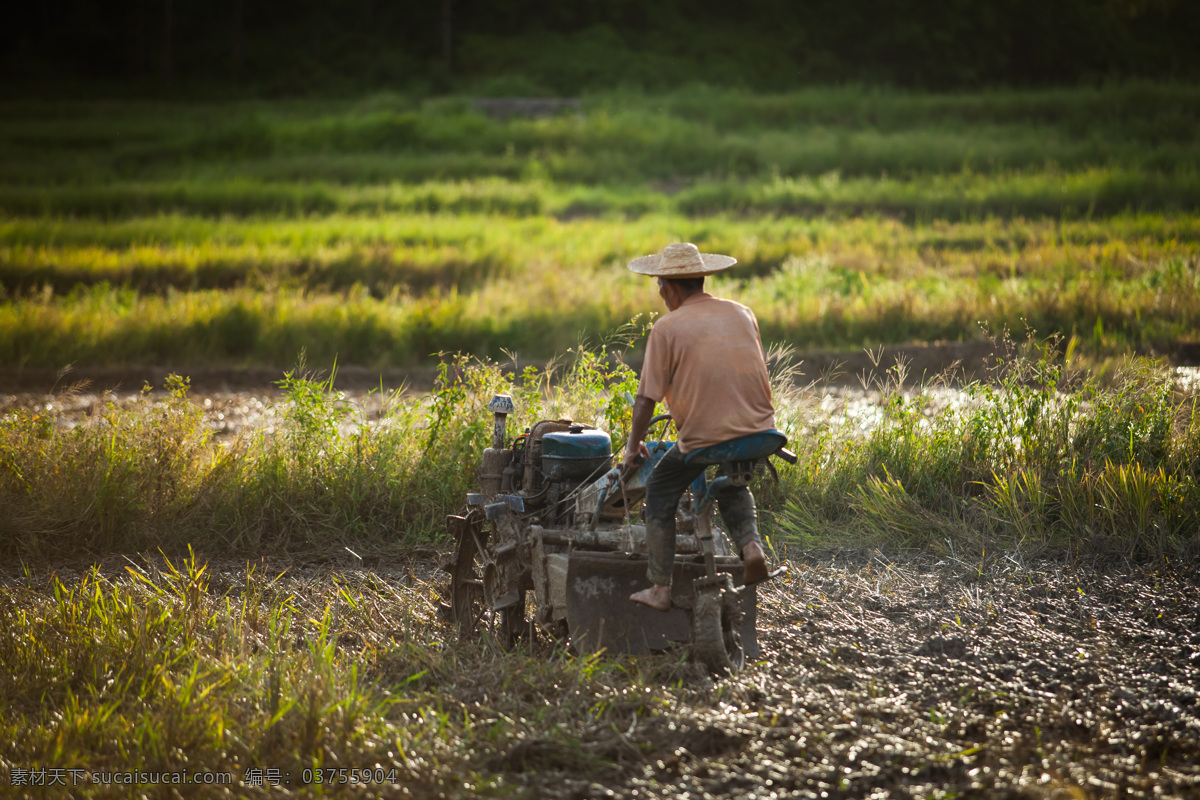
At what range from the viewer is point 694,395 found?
12.2 ft

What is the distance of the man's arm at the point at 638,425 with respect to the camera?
A: 12.3 feet

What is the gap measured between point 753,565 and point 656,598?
417 mm

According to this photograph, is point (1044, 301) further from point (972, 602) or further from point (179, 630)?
point (179, 630)

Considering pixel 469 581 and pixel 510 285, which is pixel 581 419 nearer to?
pixel 469 581

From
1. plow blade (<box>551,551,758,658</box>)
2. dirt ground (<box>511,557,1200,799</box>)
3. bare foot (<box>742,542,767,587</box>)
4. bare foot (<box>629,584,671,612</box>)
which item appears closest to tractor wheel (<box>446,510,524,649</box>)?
plow blade (<box>551,551,758,658</box>)

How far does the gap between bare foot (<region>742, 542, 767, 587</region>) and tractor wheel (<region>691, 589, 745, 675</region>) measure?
168mm

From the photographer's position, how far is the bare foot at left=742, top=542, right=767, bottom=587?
12.1 feet

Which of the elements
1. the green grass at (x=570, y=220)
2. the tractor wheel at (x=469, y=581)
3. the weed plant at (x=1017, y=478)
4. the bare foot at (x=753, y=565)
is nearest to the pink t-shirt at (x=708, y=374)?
the bare foot at (x=753, y=565)

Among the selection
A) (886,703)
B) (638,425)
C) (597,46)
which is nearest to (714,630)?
(886,703)

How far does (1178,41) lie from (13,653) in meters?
45.9

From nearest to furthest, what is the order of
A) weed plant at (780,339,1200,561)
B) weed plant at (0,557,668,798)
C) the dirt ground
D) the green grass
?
1. the dirt ground
2. weed plant at (0,557,668,798)
3. weed plant at (780,339,1200,561)
4. the green grass

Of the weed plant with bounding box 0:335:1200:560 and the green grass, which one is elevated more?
the green grass

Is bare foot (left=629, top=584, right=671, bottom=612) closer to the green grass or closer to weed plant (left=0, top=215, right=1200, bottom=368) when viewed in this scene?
weed plant (left=0, top=215, right=1200, bottom=368)

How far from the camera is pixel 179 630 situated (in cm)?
441
